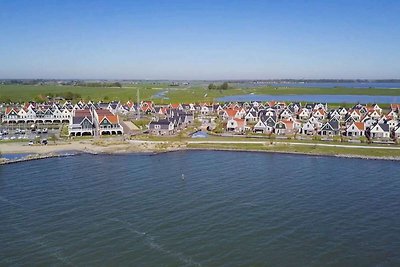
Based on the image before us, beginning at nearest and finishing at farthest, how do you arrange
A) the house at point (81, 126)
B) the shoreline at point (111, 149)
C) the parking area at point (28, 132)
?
the shoreline at point (111, 149) → the parking area at point (28, 132) → the house at point (81, 126)

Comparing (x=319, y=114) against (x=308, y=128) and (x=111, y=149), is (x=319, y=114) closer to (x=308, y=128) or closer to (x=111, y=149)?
(x=308, y=128)

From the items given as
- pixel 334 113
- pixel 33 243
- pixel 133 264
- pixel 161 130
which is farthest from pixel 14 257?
pixel 334 113

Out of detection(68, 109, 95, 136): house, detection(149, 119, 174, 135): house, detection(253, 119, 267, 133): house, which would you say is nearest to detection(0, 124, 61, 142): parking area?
detection(68, 109, 95, 136): house

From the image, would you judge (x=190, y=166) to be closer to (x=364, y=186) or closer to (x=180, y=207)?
(x=180, y=207)

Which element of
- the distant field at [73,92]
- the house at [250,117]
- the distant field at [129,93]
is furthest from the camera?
the distant field at [129,93]

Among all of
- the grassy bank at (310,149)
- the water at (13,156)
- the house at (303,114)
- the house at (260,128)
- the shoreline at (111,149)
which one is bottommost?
the water at (13,156)

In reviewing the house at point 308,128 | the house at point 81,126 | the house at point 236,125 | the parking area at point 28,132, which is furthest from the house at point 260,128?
the parking area at point 28,132

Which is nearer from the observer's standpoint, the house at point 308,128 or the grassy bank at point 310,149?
the grassy bank at point 310,149

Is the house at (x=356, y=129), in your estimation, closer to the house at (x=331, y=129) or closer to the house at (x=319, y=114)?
the house at (x=331, y=129)
